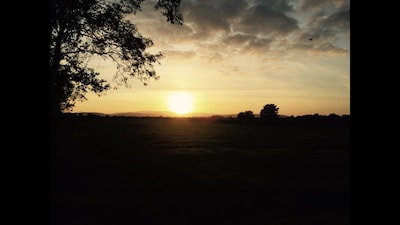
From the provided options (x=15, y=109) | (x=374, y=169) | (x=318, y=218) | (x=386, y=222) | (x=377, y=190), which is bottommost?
(x=318, y=218)

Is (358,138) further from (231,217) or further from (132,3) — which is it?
(132,3)

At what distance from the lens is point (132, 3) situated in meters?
14.8

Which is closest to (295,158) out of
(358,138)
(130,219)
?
(130,219)

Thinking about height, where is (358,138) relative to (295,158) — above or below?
above

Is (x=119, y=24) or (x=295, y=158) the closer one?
(x=119, y=24)

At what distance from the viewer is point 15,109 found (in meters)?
2.01

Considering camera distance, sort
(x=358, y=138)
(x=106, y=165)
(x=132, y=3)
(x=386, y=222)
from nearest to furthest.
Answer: (x=386, y=222), (x=358, y=138), (x=132, y=3), (x=106, y=165)

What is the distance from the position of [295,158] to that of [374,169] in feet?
99.7

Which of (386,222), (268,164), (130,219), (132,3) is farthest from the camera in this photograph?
(268,164)

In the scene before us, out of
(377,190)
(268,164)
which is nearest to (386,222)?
(377,190)

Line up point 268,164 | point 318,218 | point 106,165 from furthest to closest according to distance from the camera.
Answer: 1. point 268,164
2. point 106,165
3. point 318,218

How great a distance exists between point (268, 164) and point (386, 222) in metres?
26.5

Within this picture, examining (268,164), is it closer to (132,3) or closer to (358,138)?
(132,3)

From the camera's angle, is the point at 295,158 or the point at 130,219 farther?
the point at 295,158
